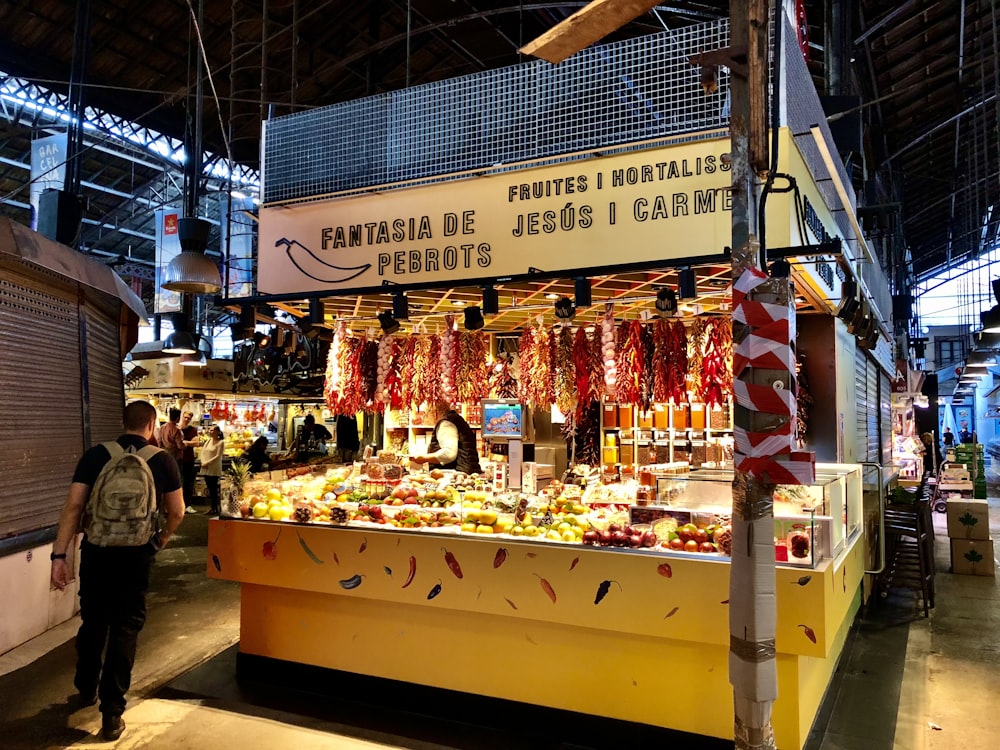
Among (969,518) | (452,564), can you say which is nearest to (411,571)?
(452,564)

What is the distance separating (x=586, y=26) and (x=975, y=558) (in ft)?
31.5

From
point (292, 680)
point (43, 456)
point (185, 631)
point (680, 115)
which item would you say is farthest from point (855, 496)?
point (43, 456)

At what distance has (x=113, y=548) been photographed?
4078mm

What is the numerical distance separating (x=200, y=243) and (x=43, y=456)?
2390 millimetres

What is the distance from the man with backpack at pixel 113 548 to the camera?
4035 mm

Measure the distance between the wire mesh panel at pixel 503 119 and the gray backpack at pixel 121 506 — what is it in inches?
118

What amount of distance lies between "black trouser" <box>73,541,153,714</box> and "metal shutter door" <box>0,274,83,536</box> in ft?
6.30

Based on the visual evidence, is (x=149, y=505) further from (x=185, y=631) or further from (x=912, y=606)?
(x=912, y=606)

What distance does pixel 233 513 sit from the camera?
5297 mm

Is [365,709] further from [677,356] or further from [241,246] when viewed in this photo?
[241,246]

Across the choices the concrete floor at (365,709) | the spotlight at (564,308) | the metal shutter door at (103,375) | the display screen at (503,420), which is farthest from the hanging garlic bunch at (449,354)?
the metal shutter door at (103,375)

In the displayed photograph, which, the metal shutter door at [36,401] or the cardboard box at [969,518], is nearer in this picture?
the metal shutter door at [36,401]

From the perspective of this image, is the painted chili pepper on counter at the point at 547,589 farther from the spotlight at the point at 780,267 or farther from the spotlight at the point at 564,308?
the spotlight at the point at 780,267

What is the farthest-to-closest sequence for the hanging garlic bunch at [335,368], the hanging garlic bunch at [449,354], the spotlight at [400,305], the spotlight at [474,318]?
the hanging garlic bunch at [335,368]
the hanging garlic bunch at [449,354]
the spotlight at [474,318]
the spotlight at [400,305]
